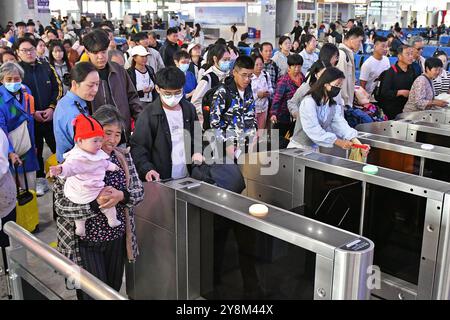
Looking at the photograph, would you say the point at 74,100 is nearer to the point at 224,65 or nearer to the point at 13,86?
the point at 13,86

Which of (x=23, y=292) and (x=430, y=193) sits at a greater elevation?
(x=430, y=193)

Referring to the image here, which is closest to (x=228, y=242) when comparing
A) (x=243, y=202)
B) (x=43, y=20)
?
(x=243, y=202)

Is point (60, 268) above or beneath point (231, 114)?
beneath

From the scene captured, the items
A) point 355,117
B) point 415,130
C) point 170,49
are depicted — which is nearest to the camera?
point 415,130

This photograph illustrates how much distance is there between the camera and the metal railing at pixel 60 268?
5.33 ft

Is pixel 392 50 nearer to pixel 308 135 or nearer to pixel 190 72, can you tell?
pixel 190 72

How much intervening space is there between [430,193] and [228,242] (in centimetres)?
111

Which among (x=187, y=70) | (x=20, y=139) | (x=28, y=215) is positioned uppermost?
(x=187, y=70)

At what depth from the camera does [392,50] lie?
37.2 ft

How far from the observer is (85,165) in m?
2.27

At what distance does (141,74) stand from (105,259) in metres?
2.96

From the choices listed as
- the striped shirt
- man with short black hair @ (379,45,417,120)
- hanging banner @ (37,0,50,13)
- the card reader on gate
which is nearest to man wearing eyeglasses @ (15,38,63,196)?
the card reader on gate

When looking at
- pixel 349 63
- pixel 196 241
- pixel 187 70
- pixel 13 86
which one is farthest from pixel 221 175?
pixel 187 70

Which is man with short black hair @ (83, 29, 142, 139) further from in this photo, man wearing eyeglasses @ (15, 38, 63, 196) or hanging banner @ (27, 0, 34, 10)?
hanging banner @ (27, 0, 34, 10)
